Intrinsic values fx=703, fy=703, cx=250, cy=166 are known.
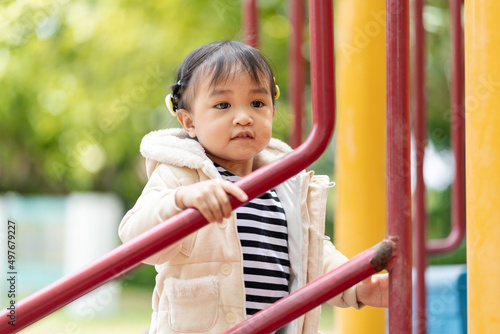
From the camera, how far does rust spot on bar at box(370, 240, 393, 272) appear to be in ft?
3.57

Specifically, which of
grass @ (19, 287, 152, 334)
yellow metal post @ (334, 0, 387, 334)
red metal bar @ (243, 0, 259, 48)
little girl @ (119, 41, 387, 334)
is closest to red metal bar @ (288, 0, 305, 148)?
yellow metal post @ (334, 0, 387, 334)

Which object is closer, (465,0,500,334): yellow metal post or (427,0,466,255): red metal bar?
(465,0,500,334): yellow metal post

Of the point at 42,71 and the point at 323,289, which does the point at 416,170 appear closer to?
the point at 323,289

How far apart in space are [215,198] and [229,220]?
0.29m

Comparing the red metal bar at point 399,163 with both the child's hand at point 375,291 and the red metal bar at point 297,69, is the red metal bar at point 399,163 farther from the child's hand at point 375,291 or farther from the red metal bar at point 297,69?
the red metal bar at point 297,69

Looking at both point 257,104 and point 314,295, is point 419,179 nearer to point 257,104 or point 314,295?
point 257,104

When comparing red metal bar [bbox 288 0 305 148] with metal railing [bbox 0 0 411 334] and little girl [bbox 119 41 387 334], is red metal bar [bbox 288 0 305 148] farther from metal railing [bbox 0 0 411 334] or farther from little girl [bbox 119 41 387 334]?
metal railing [bbox 0 0 411 334]

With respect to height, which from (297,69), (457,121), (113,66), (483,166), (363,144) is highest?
(113,66)

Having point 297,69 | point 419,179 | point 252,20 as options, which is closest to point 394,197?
point 252,20

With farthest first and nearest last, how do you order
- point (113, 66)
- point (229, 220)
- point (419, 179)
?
point (113, 66), point (419, 179), point (229, 220)

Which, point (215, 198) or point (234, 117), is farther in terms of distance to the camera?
point (234, 117)

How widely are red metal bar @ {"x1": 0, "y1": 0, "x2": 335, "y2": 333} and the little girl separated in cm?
17

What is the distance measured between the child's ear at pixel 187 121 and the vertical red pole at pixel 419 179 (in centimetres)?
106

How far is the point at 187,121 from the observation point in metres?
1.50
